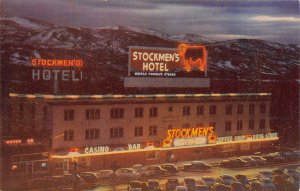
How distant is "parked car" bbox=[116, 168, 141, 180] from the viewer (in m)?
26.0

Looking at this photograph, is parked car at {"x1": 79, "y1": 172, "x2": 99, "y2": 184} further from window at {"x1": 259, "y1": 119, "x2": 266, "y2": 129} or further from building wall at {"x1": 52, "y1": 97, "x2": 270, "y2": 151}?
window at {"x1": 259, "y1": 119, "x2": 266, "y2": 129}

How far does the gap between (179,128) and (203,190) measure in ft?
27.8

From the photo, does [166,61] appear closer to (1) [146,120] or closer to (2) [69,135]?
(1) [146,120]

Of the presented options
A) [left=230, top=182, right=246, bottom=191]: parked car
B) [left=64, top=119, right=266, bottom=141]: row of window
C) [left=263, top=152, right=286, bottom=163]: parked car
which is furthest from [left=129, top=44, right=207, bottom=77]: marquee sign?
[left=230, top=182, right=246, bottom=191]: parked car

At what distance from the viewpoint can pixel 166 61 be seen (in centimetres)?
3105

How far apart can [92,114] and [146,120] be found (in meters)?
4.23

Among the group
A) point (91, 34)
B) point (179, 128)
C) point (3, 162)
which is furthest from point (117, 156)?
point (91, 34)

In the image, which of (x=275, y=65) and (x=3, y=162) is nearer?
(x=3, y=162)

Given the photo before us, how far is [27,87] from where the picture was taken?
30.4m

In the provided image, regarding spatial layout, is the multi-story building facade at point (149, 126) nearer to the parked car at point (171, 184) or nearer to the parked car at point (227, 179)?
the parked car at point (171, 184)

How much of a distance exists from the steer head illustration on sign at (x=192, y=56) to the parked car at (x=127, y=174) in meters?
9.77

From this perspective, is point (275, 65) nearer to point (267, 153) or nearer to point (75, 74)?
point (267, 153)

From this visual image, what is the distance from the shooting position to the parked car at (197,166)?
2905 centimetres

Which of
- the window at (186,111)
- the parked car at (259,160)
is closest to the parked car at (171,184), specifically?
the window at (186,111)
